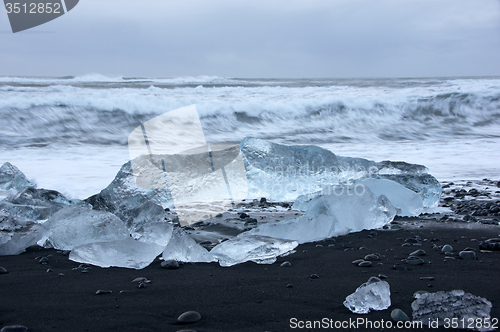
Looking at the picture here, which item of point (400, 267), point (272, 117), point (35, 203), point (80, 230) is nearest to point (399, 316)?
point (400, 267)

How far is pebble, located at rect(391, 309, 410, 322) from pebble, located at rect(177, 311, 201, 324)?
631 millimetres

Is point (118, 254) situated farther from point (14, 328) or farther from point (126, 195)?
point (126, 195)

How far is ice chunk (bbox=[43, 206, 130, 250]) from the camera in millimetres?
2189

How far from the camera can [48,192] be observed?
302cm

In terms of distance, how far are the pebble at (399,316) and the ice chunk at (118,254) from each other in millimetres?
1150

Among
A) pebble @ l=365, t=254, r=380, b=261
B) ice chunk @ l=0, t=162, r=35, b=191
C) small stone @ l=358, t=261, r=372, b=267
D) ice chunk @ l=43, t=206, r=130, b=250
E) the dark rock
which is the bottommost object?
the dark rock

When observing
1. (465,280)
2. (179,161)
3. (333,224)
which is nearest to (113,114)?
(179,161)

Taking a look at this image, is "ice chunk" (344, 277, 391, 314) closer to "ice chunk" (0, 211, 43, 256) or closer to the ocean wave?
"ice chunk" (0, 211, 43, 256)

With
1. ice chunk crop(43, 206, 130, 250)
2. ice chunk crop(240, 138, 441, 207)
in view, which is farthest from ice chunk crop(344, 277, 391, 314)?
ice chunk crop(240, 138, 441, 207)

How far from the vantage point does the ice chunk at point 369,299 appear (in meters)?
1.31

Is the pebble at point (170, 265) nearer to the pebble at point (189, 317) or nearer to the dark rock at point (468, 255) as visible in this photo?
the pebble at point (189, 317)

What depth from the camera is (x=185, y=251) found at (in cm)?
195

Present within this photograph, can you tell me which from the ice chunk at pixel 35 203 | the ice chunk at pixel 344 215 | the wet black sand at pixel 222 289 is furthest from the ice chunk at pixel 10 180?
the ice chunk at pixel 344 215

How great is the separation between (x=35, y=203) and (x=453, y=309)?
2.74 metres
